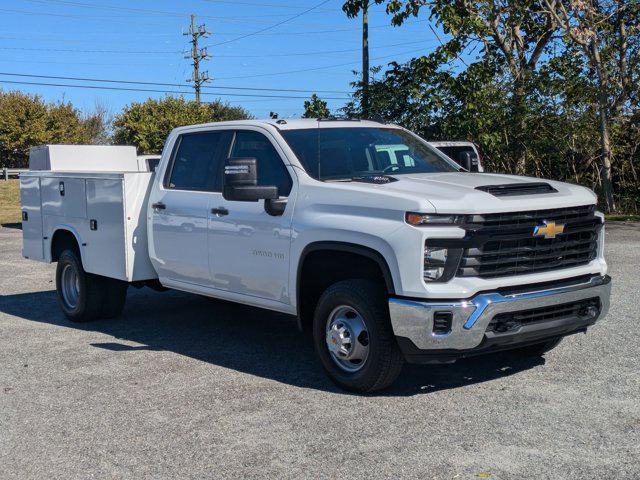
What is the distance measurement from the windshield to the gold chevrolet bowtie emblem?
4.71 ft

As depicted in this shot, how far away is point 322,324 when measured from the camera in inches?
237

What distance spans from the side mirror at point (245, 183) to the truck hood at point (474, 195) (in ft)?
3.08

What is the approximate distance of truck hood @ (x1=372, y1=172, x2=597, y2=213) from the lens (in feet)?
17.5

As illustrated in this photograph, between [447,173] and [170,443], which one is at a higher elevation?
[447,173]

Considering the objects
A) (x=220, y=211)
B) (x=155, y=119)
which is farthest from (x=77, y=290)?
(x=155, y=119)

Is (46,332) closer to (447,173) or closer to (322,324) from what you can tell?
(322,324)

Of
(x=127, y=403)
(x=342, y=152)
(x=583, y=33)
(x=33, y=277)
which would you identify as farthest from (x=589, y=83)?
(x=127, y=403)

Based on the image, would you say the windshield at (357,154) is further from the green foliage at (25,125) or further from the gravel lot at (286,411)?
the green foliage at (25,125)

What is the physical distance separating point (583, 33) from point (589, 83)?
1634mm

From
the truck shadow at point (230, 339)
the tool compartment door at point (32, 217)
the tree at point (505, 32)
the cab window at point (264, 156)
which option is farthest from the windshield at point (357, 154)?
the tree at point (505, 32)

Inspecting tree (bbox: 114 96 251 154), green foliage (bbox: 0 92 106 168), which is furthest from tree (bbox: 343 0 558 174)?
green foliage (bbox: 0 92 106 168)

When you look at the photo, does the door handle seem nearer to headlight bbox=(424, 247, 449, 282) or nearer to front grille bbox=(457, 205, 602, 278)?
headlight bbox=(424, 247, 449, 282)

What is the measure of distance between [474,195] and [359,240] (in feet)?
2.72

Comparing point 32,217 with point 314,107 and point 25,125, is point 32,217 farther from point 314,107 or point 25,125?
point 25,125
